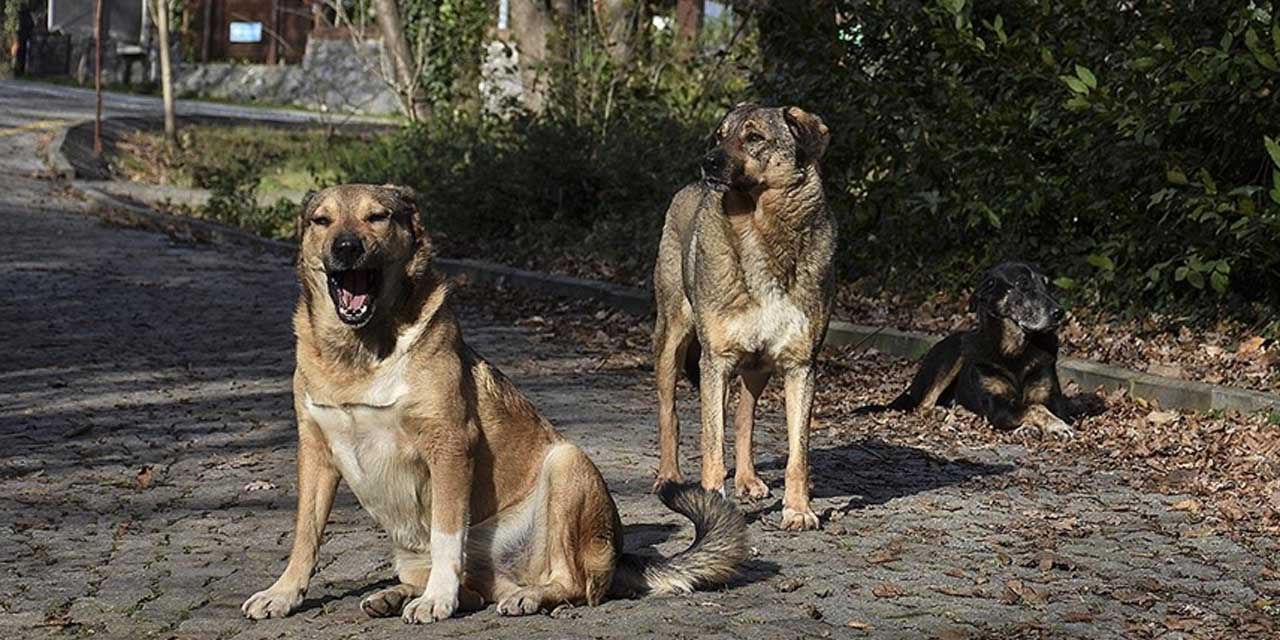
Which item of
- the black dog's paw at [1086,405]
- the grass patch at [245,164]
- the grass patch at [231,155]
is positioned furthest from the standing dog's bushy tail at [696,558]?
the grass patch at [231,155]

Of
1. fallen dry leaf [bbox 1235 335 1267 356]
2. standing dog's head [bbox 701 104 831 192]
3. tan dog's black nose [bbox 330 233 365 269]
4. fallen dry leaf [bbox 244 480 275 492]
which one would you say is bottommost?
fallen dry leaf [bbox 244 480 275 492]

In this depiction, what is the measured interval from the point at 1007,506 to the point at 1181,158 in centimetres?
487

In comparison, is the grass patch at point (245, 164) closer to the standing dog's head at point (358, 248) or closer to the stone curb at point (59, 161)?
the stone curb at point (59, 161)

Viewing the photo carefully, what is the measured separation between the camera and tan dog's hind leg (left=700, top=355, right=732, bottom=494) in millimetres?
7848

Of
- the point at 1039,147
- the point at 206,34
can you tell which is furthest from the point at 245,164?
the point at 206,34

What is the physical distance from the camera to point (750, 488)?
27.5 ft

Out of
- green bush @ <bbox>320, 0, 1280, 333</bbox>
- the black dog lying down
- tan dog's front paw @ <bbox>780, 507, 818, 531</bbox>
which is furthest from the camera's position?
green bush @ <bbox>320, 0, 1280, 333</bbox>

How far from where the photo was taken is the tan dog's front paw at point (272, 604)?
6070 millimetres

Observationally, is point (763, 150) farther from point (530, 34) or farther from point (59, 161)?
point (59, 161)

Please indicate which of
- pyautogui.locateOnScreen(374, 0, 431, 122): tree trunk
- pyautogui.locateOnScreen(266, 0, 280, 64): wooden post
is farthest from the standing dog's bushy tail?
pyautogui.locateOnScreen(266, 0, 280, 64): wooden post

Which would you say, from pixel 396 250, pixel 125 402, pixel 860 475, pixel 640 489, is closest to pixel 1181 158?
pixel 860 475

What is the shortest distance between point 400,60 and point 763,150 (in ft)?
63.8

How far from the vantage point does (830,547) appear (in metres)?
7.40

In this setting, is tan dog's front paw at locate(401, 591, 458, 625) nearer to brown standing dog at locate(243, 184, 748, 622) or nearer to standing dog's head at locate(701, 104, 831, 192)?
brown standing dog at locate(243, 184, 748, 622)
